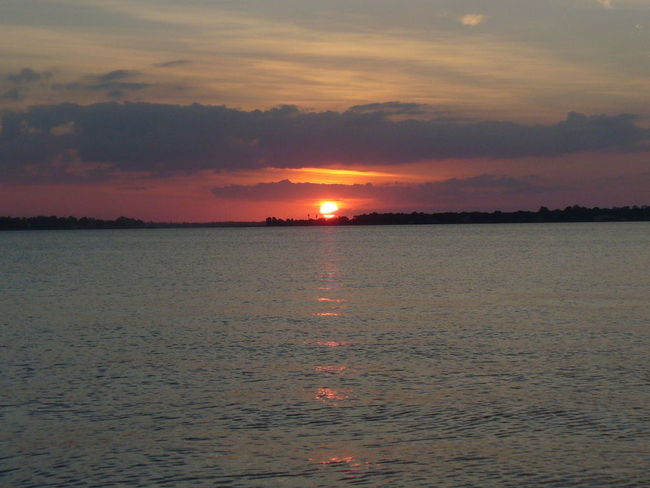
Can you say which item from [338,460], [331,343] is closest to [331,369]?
[331,343]

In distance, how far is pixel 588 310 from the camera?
40719 millimetres

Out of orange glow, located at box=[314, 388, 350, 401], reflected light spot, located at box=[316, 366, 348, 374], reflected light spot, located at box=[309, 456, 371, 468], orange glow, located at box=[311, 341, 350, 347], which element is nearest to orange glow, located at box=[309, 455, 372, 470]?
reflected light spot, located at box=[309, 456, 371, 468]

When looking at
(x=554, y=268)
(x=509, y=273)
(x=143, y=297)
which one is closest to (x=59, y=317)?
(x=143, y=297)

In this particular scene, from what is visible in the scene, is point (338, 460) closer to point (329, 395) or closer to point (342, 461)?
point (342, 461)

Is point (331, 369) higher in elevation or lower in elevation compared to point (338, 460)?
higher

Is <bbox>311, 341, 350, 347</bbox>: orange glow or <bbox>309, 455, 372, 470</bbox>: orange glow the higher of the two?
<bbox>311, 341, 350, 347</bbox>: orange glow

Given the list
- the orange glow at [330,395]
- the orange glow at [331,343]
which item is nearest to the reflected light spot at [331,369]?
the orange glow at [330,395]

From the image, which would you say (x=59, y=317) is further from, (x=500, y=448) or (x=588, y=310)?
(x=500, y=448)

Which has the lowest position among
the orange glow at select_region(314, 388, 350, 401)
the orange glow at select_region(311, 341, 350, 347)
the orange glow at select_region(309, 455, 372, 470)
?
the orange glow at select_region(309, 455, 372, 470)

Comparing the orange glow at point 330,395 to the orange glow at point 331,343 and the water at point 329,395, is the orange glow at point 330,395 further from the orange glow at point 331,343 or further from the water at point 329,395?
the orange glow at point 331,343

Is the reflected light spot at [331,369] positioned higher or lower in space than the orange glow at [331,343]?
higher

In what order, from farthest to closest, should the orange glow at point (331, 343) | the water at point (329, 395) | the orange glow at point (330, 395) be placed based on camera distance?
the orange glow at point (331, 343) → the orange glow at point (330, 395) → the water at point (329, 395)

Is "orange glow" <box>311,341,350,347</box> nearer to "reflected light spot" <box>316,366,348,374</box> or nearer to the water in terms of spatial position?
the water

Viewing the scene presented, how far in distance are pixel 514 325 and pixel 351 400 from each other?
54.1 feet
